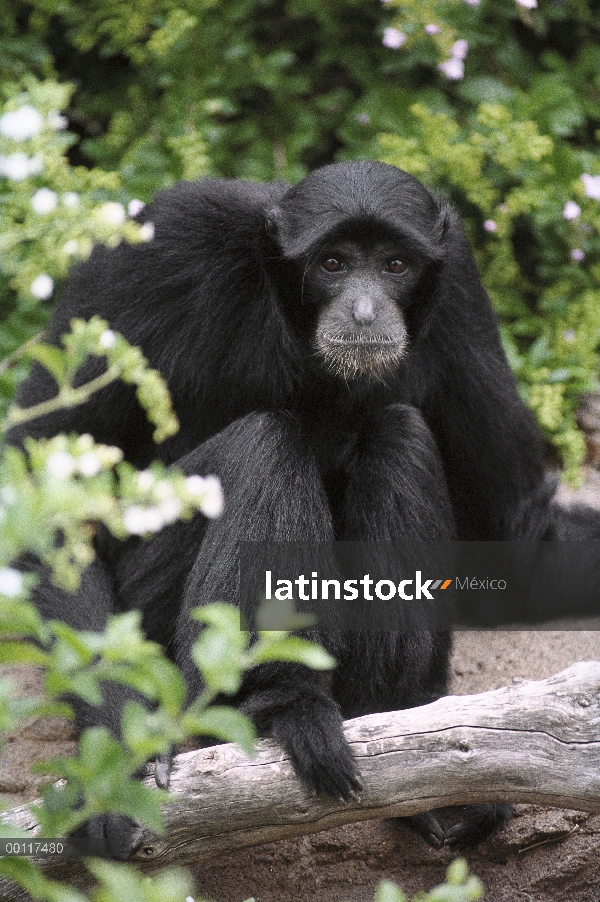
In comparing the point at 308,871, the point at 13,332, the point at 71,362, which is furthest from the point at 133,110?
the point at 71,362

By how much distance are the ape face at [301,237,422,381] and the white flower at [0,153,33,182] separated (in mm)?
2497

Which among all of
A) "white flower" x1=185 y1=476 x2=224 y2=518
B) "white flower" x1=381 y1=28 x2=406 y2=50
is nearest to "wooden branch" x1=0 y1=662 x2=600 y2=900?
"white flower" x1=185 y1=476 x2=224 y2=518

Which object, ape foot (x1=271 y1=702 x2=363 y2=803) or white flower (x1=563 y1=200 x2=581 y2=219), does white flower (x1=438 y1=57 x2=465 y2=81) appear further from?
ape foot (x1=271 y1=702 x2=363 y2=803)

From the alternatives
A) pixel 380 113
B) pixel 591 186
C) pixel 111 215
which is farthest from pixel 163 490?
pixel 380 113

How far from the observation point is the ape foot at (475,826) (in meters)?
4.60

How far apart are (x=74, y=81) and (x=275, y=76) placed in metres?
1.64

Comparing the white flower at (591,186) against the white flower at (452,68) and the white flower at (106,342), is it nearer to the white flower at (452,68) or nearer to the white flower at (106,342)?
the white flower at (452,68)

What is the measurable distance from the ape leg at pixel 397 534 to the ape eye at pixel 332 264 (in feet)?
2.64

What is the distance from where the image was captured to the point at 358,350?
4742 mm

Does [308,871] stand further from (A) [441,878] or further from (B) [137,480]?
(B) [137,480]

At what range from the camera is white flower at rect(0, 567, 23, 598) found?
6.17 feet

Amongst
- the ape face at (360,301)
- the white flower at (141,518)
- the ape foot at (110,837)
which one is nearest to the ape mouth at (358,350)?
the ape face at (360,301)

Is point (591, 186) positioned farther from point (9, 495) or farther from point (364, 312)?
point (9, 495)

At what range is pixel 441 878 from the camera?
4.61 meters
